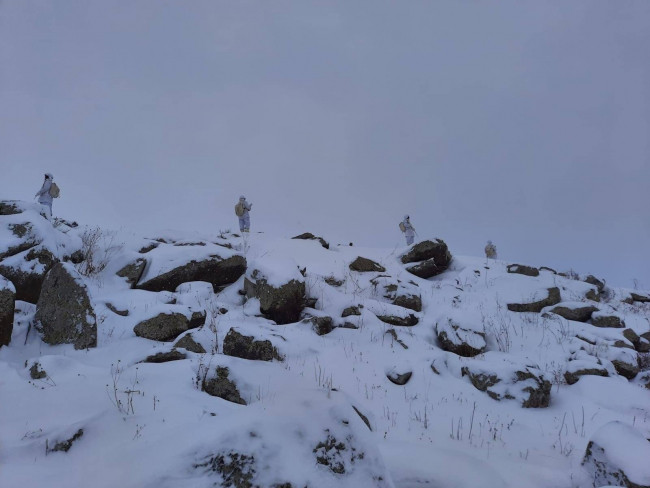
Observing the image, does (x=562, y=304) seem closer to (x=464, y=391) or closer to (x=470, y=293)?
(x=470, y=293)

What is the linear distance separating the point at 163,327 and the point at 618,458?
5.70 metres

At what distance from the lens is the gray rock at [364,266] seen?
1100 centimetres

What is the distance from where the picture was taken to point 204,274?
851 centimetres

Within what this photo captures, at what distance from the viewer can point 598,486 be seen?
3.24 m

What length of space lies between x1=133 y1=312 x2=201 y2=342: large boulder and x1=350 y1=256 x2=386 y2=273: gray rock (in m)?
5.77

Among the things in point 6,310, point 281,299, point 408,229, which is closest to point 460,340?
point 281,299

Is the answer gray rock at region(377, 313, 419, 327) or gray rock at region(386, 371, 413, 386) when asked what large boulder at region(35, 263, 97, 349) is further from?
gray rock at region(377, 313, 419, 327)

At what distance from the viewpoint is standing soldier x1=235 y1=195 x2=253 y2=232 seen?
16.1 meters

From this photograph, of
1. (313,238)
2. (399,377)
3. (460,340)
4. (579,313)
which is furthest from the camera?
(313,238)

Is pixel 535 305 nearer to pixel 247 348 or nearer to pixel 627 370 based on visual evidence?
pixel 627 370

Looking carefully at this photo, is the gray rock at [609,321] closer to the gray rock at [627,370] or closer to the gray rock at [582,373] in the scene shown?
the gray rock at [627,370]

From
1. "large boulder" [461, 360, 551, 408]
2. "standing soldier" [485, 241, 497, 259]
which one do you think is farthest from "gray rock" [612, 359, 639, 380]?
"standing soldier" [485, 241, 497, 259]

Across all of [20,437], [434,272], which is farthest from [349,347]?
[434,272]

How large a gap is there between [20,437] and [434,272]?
10943 millimetres
